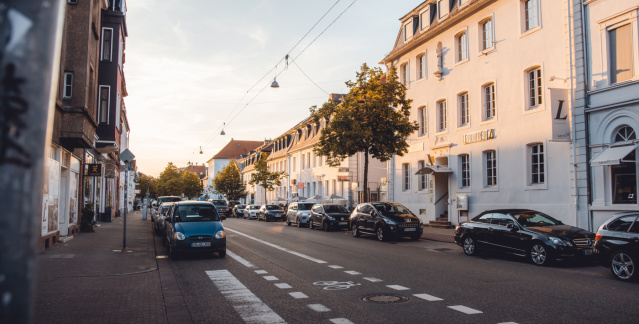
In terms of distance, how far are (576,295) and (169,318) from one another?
6.68m

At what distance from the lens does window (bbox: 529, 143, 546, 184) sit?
66.7 ft

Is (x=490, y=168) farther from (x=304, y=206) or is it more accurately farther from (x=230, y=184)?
(x=230, y=184)

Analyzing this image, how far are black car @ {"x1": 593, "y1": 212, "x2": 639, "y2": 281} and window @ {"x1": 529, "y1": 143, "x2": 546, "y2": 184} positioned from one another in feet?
33.2

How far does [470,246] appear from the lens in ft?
48.3

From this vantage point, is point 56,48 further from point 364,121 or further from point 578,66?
point 364,121

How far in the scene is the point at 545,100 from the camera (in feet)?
64.1

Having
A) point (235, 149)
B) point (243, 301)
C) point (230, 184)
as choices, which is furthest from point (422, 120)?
point (235, 149)

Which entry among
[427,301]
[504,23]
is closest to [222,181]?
[504,23]

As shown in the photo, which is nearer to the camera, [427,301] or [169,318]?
[169,318]

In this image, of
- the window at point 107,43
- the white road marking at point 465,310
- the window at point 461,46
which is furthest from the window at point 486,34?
the white road marking at point 465,310

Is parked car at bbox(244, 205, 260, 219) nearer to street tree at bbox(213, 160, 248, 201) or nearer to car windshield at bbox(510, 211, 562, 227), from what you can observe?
street tree at bbox(213, 160, 248, 201)

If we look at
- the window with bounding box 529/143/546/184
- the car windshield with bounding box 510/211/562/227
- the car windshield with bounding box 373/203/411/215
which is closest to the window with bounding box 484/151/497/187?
the window with bounding box 529/143/546/184

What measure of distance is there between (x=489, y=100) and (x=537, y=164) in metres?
4.59

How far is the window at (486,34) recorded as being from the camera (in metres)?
23.4
